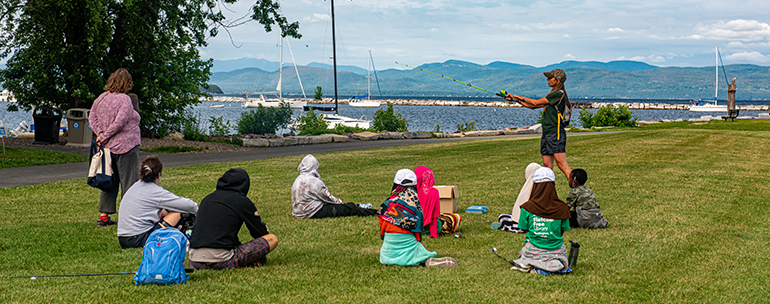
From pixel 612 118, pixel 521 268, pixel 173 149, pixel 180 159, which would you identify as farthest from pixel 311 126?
pixel 521 268

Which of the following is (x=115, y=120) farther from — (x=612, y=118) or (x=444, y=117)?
(x=444, y=117)

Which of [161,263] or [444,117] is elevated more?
[161,263]

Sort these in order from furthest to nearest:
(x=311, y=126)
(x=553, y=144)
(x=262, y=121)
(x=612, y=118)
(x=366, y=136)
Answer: (x=612, y=118) < (x=262, y=121) < (x=311, y=126) < (x=366, y=136) < (x=553, y=144)

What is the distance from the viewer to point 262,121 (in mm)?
27859

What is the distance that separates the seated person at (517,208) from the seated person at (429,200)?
1017mm

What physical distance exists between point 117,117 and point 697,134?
22.3m

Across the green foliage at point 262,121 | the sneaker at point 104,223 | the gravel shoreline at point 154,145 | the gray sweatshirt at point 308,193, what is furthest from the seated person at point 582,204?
the green foliage at point 262,121

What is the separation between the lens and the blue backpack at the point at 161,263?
195 inches

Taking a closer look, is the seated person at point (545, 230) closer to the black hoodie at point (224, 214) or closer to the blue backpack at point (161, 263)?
the black hoodie at point (224, 214)

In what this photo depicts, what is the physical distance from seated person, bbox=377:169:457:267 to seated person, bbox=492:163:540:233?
2010 mm

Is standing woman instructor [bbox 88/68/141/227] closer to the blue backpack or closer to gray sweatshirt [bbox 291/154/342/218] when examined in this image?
gray sweatshirt [bbox 291/154/342/218]

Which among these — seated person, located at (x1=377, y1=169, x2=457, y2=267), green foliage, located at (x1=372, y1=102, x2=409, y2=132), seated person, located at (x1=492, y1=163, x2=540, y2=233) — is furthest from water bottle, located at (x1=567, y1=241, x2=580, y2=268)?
green foliage, located at (x1=372, y1=102, x2=409, y2=132)

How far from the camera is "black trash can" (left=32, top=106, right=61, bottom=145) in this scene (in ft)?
62.2

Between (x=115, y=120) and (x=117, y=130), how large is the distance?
0.15m
